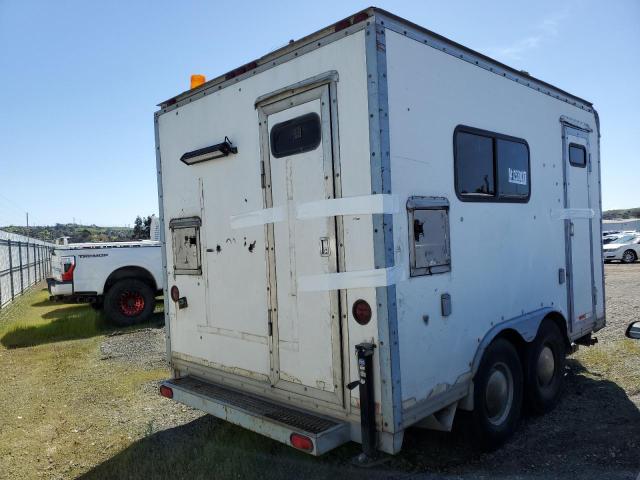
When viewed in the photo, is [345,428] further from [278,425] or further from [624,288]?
[624,288]

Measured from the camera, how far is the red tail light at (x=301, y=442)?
9.29 ft

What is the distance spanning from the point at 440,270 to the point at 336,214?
795 mm

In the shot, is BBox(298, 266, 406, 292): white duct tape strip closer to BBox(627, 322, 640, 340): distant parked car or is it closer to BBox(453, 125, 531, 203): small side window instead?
BBox(453, 125, 531, 203): small side window

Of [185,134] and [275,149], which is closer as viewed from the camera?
[275,149]

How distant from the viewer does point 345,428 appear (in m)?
2.97

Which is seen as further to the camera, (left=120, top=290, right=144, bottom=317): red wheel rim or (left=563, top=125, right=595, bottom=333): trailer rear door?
(left=120, top=290, right=144, bottom=317): red wheel rim

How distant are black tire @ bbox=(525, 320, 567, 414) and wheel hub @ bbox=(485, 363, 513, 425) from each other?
382 mm

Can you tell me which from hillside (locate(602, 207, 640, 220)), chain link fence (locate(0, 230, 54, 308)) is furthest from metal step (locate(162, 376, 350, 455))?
hillside (locate(602, 207, 640, 220))

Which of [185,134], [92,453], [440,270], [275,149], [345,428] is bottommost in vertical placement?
[92,453]

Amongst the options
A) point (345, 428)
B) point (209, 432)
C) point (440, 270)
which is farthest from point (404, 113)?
point (209, 432)

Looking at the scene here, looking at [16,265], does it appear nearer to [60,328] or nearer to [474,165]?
[60,328]

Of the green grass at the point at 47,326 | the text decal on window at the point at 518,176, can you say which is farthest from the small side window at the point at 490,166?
the green grass at the point at 47,326

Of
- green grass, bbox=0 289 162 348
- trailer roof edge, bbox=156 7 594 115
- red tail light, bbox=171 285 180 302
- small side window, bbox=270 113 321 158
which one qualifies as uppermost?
trailer roof edge, bbox=156 7 594 115

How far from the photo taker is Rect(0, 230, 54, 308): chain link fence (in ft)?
40.0
